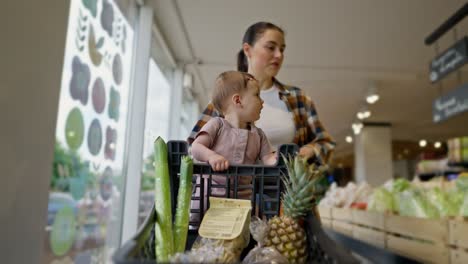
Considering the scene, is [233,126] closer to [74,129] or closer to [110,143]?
[74,129]

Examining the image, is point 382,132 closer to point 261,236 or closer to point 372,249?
point 372,249

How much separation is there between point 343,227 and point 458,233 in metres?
1.09

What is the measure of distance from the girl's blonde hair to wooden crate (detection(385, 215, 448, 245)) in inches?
47.8

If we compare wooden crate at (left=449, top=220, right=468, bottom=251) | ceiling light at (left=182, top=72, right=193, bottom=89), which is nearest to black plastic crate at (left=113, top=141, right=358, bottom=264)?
ceiling light at (left=182, top=72, right=193, bottom=89)

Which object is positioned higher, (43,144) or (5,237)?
(43,144)

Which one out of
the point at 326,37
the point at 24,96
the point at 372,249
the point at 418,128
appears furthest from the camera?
the point at 418,128

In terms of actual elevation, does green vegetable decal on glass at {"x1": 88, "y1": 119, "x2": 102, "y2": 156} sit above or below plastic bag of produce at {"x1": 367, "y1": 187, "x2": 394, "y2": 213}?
above

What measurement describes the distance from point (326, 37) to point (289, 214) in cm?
204

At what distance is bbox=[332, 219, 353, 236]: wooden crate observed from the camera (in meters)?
2.33

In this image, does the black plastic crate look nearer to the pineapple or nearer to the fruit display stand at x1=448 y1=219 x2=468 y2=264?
the pineapple

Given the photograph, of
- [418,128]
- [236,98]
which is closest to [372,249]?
[236,98]

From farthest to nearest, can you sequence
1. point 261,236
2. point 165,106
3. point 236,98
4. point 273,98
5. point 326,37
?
1. point 326,37
2. point 165,106
3. point 273,98
4. point 236,98
5. point 261,236

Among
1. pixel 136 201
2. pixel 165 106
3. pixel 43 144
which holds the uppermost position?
pixel 165 106

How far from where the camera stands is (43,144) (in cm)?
114
